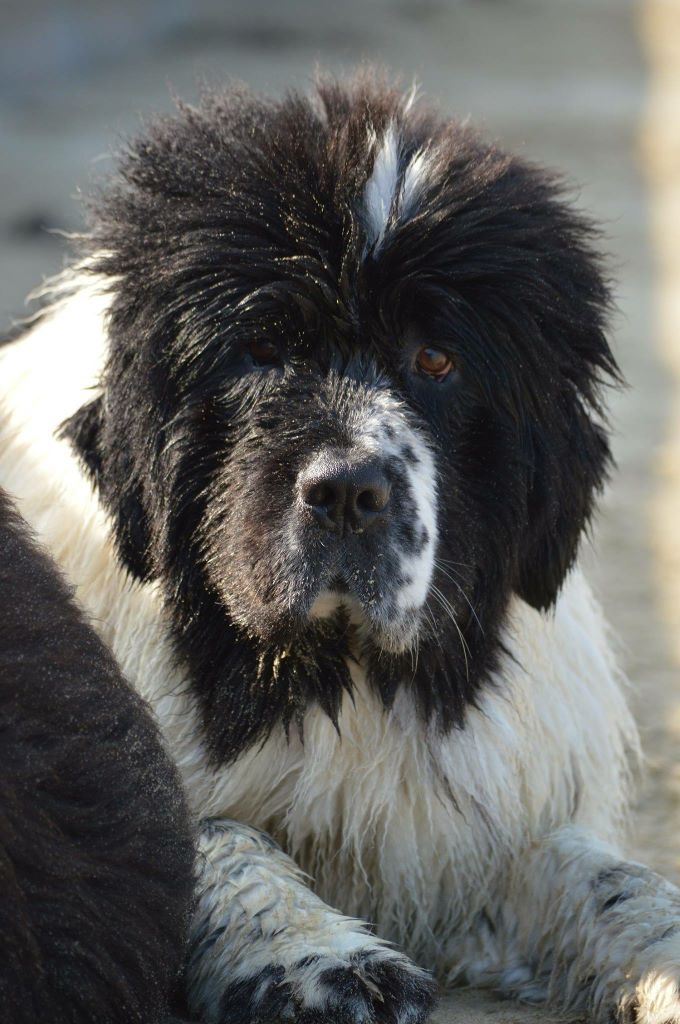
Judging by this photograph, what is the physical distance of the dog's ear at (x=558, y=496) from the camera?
321 centimetres

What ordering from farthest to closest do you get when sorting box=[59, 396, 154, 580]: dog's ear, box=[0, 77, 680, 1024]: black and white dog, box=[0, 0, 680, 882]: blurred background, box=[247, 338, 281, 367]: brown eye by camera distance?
box=[0, 0, 680, 882]: blurred background, box=[59, 396, 154, 580]: dog's ear, box=[247, 338, 281, 367]: brown eye, box=[0, 77, 680, 1024]: black and white dog

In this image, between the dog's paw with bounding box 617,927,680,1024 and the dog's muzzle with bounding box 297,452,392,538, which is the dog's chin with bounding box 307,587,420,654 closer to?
the dog's muzzle with bounding box 297,452,392,538

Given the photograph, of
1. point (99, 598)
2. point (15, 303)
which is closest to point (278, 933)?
point (99, 598)

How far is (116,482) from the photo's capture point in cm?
322

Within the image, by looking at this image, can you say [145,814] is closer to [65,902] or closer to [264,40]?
[65,902]

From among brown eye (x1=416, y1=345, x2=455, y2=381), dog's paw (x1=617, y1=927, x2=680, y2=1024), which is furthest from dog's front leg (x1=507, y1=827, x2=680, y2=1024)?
brown eye (x1=416, y1=345, x2=455, y2=381)

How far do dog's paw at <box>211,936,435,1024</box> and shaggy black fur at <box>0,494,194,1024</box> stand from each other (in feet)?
0.87

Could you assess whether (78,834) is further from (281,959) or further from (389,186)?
(389,186)

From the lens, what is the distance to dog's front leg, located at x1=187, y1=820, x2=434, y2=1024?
2.63 m

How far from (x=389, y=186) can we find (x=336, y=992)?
56.9 inches

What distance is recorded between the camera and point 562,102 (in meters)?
12.0

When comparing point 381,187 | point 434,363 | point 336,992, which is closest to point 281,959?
point 336,992

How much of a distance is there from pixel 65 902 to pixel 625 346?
624cm

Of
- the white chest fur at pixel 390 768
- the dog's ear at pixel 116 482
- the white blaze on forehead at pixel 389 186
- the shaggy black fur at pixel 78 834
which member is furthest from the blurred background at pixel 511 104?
the shaggy black fur at pixel 78 834
